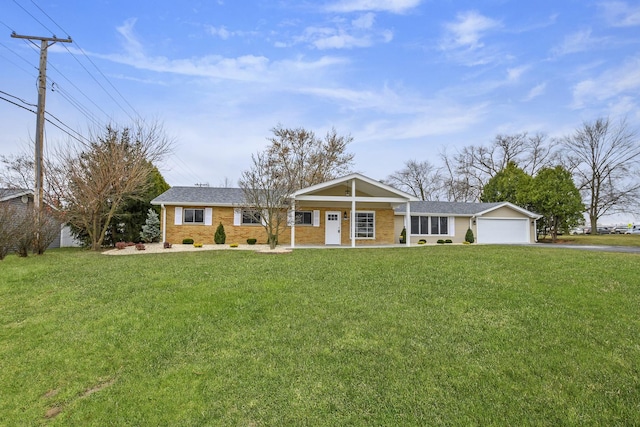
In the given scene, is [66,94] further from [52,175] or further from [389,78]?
[389,78]

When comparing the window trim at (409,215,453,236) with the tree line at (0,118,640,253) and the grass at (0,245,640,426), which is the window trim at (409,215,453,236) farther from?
the grass at (0,245,640,426)

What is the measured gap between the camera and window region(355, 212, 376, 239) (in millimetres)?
20703

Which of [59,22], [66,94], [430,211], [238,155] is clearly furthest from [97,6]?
[430,211]

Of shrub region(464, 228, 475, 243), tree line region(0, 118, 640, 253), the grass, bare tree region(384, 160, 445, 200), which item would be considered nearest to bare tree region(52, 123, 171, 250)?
tree line region(0, 118, 640, 253)

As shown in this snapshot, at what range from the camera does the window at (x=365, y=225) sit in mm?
20703

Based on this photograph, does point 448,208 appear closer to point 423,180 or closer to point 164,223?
point 164,223

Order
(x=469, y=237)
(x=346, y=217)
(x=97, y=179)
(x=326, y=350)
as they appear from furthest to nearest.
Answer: (x=469, y=237) < (x=346, y=217) < (x=97, y=179) < (x=326, y=350)

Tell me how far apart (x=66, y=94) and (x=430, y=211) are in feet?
70.4

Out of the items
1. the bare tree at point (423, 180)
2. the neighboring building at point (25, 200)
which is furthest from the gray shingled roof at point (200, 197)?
the bare tree at point (423, 180)

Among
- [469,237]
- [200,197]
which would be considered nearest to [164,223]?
[200,197]

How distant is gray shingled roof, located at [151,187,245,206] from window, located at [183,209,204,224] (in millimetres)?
654

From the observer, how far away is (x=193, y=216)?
19.5 metres

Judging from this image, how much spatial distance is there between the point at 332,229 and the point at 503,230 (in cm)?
1348

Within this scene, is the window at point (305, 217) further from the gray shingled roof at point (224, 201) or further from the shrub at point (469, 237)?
the shrub at point (469, 237)
